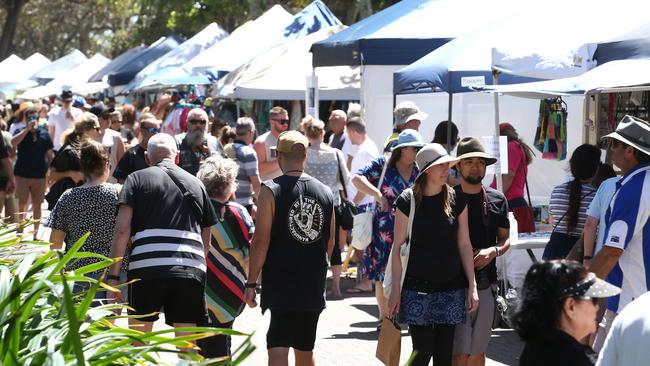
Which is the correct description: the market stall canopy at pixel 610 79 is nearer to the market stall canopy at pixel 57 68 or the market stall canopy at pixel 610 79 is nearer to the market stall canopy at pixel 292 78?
the market stall canopy at pixel 292 78

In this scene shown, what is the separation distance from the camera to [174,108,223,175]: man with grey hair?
11.3 metres

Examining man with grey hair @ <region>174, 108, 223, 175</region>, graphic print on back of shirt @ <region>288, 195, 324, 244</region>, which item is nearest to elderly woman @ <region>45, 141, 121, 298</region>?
graphic print on back of shirt @ <region>288, 195, 324, 244</region>

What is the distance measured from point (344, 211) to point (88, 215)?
14.4ft

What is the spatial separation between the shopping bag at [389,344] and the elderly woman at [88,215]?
189 cm

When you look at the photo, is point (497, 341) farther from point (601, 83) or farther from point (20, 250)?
point (20, 250)

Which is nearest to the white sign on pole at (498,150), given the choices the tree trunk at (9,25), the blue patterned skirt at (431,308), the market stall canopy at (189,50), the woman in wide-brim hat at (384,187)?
the woman in wide-brim hat at (384,187)

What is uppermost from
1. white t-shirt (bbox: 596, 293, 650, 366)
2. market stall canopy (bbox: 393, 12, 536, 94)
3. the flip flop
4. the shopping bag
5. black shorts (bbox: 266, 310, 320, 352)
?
market stall canopy (bbox: 393, 12, 536, 94)

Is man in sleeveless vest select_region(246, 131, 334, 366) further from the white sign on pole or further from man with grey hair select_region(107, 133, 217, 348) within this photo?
the white sign on pole

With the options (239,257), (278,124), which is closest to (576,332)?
(239,257)

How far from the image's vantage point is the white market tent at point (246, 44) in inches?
965

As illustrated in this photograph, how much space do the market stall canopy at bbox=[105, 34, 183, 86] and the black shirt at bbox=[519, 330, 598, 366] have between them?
31251 mm

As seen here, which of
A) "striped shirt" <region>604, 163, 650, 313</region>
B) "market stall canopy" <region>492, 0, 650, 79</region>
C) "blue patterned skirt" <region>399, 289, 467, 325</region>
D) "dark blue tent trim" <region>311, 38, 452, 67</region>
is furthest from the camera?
"dark blue tent trim" <region>311, 38, 452, 67</region>

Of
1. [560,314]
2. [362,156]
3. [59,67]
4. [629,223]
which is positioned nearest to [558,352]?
[560,314]

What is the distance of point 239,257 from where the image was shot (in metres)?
7.73
